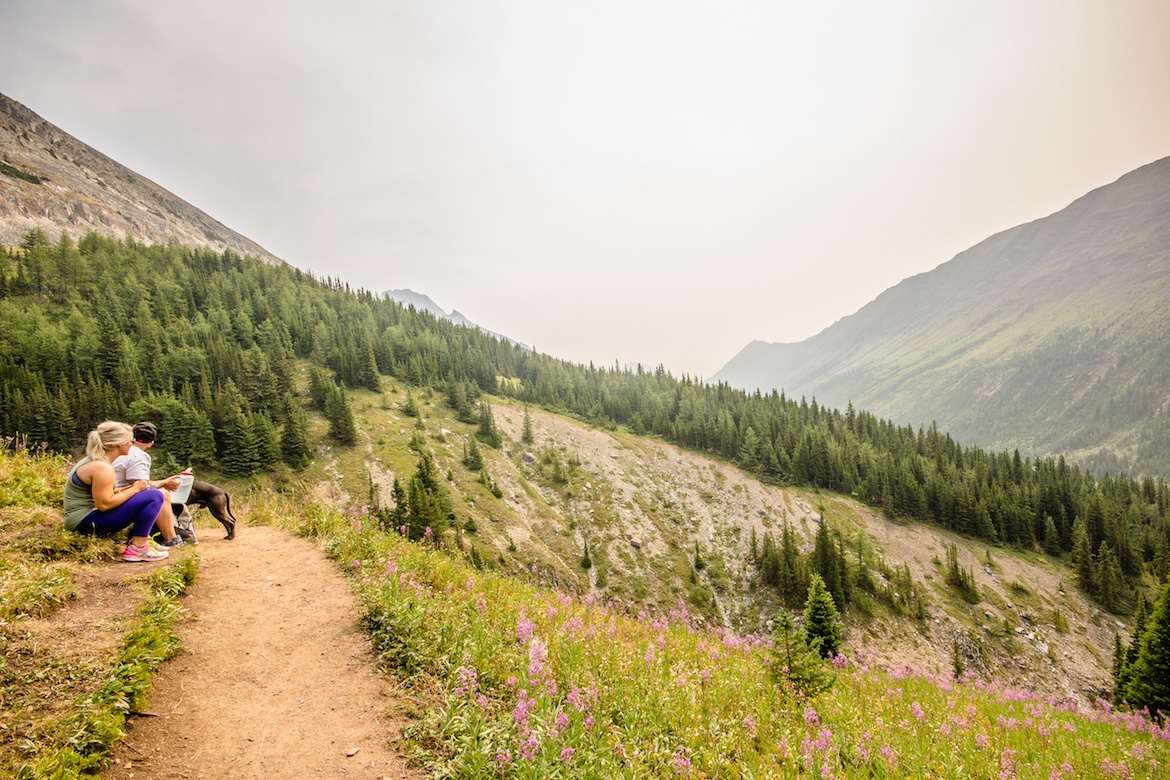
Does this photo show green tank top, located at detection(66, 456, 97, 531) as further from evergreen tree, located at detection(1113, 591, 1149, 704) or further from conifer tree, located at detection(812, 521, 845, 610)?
conifer tree, located at detection(812, 521, 845, 610)

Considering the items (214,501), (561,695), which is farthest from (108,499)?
(561,695)

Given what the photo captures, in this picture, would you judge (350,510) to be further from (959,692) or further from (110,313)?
(110,313)

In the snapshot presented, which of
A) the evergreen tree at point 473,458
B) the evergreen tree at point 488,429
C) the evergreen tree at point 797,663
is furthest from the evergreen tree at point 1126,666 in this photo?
the evergreen tree at point 488,429

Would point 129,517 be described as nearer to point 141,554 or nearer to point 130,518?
point 130,518

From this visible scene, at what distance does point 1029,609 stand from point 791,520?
33441 mm

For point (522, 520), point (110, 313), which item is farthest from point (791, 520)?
point (110, 313)

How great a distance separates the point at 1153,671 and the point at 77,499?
3696 cm

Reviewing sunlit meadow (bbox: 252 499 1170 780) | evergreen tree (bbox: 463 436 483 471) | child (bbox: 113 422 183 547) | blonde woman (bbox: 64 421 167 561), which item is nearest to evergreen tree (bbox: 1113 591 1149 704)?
sunlit meadow (bbox: 252 499 1170 780)

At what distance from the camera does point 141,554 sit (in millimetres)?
8305

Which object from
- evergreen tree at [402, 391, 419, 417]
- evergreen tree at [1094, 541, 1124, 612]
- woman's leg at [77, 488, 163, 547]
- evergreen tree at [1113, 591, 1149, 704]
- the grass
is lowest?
evergreen tree at [1094, 541, 1124, 612]

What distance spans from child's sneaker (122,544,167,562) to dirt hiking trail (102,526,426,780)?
0.50 metres

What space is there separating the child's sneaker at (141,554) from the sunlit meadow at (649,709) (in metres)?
3.50

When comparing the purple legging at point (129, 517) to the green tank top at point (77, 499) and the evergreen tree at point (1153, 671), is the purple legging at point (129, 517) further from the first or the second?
the evergreen tree at point (1153, 671)

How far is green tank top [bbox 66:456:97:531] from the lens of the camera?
815 cm
